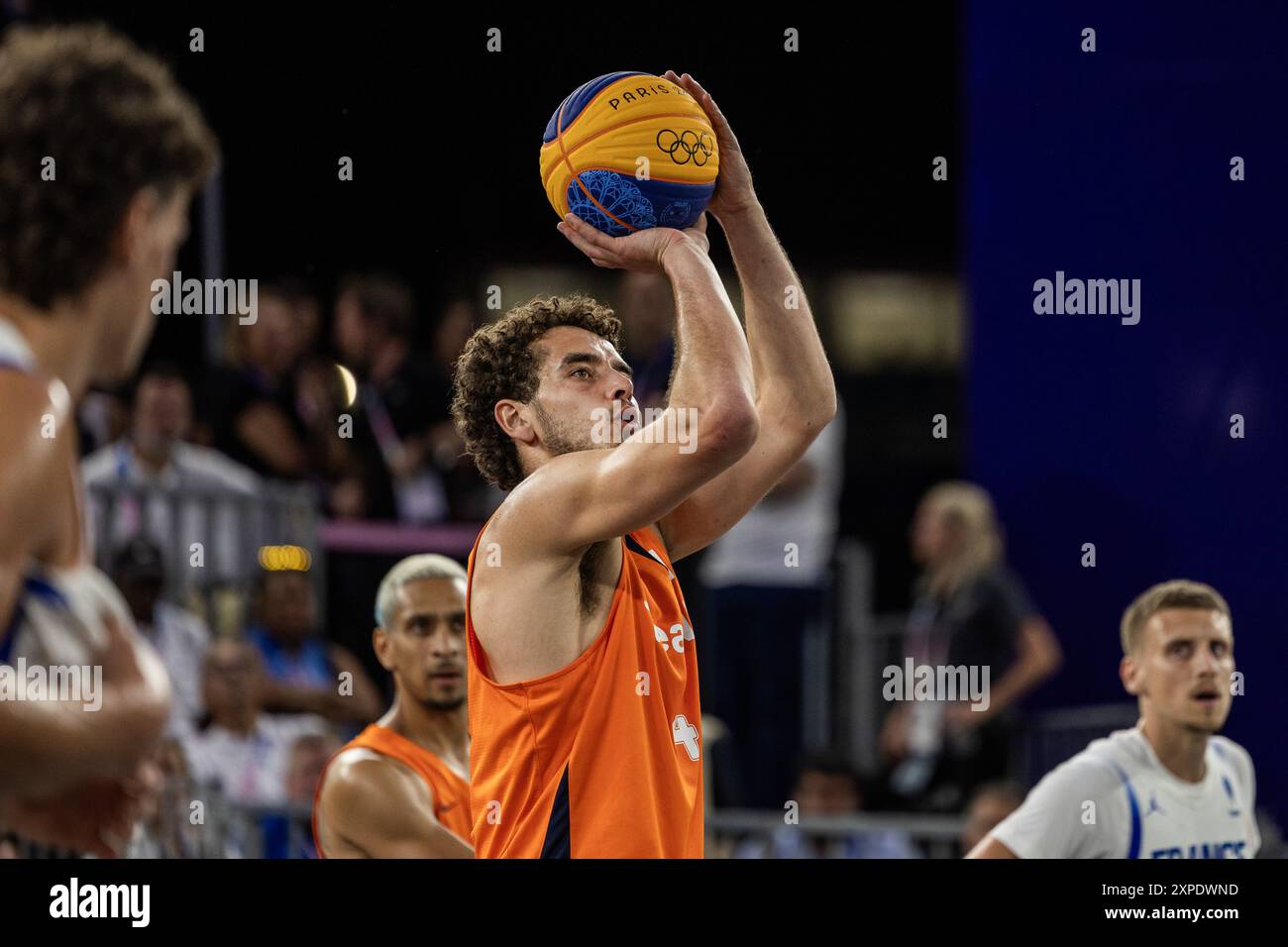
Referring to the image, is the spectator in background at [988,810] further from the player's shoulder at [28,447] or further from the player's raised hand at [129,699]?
the player's shoulder at [28,447]

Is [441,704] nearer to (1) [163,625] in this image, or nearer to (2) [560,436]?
(2) [560,436]

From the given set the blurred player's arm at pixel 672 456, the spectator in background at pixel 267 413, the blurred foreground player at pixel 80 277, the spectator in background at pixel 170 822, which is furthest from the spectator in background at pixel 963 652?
the blurred foreground player at pixel 80 277

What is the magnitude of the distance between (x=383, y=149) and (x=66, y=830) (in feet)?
22.5

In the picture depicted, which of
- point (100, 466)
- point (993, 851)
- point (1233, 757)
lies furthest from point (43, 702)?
point (100, 466)

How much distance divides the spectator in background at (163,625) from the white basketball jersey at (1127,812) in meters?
3.64

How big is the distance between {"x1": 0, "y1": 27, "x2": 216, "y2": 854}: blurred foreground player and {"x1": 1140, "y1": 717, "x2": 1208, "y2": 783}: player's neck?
3536 mm

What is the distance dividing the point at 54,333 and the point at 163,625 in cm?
497

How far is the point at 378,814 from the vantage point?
4477 millimetres

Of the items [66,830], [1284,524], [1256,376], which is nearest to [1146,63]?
[1256,376]

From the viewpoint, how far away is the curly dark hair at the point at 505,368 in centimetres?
392

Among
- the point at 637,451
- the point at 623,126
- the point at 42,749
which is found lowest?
the point at 42,749

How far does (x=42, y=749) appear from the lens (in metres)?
1.99

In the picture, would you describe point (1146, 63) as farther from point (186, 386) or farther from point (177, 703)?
point (177, 703)

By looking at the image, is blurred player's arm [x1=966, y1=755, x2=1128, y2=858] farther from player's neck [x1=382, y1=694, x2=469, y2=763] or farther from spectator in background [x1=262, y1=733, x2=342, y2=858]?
spectator in background [x1=262, y1=733, x2=342, y2=858]
